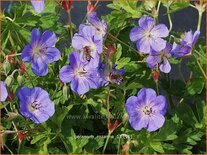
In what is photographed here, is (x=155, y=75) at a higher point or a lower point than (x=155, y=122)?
higher

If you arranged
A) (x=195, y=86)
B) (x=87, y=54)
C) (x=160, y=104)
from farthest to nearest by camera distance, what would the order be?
1. (x=195, y=86)
2. (x=160, y=104)
3. (x=87, y=54)

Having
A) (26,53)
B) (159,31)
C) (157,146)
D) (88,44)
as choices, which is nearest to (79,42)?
(88,44)

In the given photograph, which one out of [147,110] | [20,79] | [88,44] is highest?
[88,44]

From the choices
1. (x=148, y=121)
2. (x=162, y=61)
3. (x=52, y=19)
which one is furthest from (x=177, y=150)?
(x=52, y=19)

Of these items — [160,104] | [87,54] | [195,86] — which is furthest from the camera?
[195,86]

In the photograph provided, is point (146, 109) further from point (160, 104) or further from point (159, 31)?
point (159, 31)

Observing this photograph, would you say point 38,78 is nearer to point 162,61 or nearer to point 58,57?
point 58,57

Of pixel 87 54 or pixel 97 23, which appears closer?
pixel 87 54

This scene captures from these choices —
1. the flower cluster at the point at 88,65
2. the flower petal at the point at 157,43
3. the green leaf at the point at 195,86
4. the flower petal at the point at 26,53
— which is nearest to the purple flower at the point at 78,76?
the flower cluster at the point at 88,65
